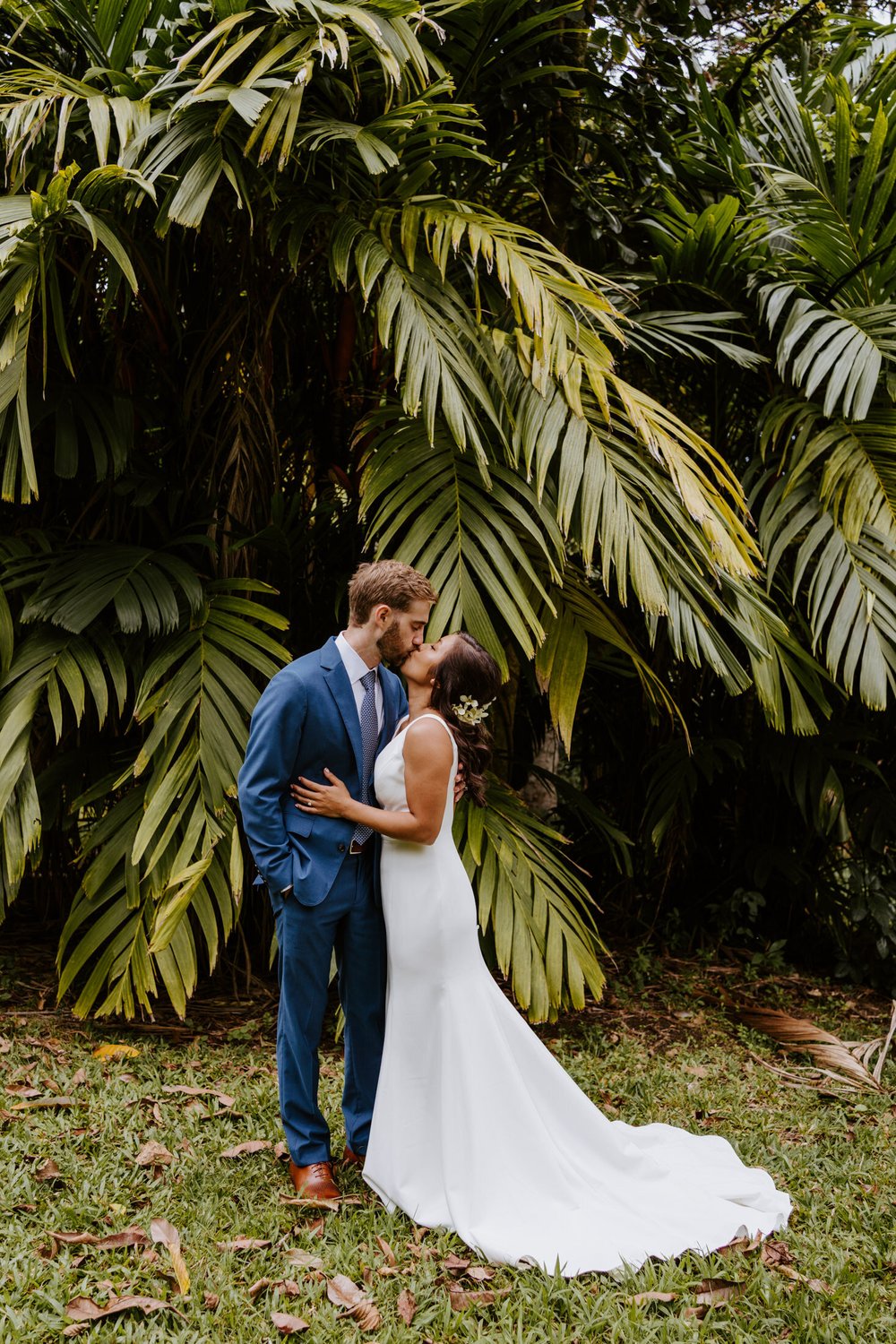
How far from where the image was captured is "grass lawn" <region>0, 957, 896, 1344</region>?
2.61m

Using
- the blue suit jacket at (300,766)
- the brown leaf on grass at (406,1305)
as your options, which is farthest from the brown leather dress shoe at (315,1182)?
the blue suit jacket at (300,766)

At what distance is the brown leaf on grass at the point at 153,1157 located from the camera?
11.1ft

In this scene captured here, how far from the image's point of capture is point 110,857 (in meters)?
4.27

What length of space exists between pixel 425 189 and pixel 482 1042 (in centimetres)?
347

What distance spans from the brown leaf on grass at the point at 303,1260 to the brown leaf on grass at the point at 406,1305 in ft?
0.77

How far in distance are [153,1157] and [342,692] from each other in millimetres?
1518

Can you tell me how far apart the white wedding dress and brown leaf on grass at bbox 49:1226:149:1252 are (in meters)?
0.63

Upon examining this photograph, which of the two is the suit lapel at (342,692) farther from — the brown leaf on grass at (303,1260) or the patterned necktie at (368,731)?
the brown leaf on grass at (303,1260)

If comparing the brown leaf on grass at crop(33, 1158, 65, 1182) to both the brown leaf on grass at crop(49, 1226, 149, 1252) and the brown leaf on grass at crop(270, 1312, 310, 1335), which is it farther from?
the brown leaf on grass at crop(270, 1312, 310, 1335)

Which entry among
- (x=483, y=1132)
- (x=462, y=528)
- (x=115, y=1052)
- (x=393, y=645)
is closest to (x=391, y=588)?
(x=393, y=645)

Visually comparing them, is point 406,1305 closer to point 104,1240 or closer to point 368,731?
point 104,1240

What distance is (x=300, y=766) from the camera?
10.3ft

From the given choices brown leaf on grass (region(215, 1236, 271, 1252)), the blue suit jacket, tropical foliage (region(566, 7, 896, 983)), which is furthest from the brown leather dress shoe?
tropical foliage (region(566, 7, 896, 983))

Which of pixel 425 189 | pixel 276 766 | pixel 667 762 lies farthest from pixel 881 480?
pixel 276 766
